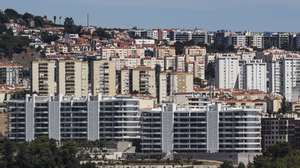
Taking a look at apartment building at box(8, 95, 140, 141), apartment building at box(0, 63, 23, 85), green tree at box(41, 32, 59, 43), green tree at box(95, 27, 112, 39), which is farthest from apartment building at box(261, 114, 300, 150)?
green tree at box(95, 27, 112, 39)

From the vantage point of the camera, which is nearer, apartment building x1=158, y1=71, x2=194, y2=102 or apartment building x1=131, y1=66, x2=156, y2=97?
apartment building x1=158, y1=71, x2=194, y2=102

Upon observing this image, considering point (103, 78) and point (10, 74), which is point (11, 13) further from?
point (103, 78)

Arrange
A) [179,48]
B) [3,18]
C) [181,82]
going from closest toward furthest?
[181,82] → [3,18] → [179,48]

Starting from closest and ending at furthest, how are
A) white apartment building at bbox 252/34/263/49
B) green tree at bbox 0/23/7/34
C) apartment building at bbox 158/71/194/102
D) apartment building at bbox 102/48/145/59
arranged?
apartment building at bbox 158/71/194/102, apartment building at bbox 102/48/145/59, green tree at bbox 0/23/7/34, white apartment building at bbox 252/34/263/49

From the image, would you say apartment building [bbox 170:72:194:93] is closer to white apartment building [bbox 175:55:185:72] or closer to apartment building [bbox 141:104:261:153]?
white apartment building [bbox 175:55:185:72]

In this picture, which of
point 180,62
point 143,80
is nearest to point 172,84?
point 143,80

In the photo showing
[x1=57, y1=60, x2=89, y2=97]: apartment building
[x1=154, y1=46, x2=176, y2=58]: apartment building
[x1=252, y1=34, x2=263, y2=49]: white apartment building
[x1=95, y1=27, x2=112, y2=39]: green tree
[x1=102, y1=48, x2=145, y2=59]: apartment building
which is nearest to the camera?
[x1=57, y1=60, x2=89, y2=97]: apartment building

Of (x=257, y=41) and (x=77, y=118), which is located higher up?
(x=257, y=41)

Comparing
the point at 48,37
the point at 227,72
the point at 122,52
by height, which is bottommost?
the point at 227,72
